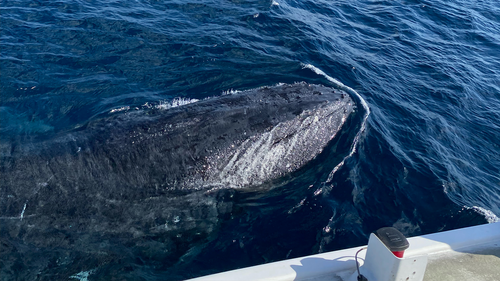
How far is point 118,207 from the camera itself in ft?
25.1

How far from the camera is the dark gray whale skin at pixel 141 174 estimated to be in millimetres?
7125

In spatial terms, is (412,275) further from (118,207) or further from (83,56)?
(83,56)

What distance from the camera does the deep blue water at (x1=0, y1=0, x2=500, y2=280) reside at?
7.53 meters

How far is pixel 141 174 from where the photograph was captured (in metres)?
8.02

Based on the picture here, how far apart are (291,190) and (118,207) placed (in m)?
3.96

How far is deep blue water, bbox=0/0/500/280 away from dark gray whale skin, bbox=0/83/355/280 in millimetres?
83

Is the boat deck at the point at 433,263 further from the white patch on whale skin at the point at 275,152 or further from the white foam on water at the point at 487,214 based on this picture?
the white patch on whale skin at the point at 275,152

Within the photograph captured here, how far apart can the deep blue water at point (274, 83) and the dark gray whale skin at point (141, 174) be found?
0.27 ft

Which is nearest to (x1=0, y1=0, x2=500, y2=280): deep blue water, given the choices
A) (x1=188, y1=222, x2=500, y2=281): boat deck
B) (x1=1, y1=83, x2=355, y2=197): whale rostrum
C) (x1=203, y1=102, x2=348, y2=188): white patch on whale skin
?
(x1=203, y1=102, x2=348, y2=188): white patch on whale skin

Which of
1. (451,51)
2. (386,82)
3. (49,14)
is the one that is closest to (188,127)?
(386,82)

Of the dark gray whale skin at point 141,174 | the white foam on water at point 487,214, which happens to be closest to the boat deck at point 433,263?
the white foam on water at point 487,214

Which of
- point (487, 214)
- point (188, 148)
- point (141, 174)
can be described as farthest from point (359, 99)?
point (141, 174)

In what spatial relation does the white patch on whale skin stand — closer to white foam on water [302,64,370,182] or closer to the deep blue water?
the deep blue water

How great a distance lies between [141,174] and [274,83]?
21.6 feet
